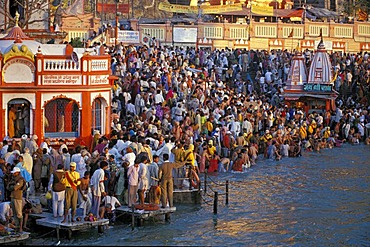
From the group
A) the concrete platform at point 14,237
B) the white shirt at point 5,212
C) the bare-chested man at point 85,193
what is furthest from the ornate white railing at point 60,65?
the concrete platform at point 14,237

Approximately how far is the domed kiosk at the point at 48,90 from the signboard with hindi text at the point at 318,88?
15.3 m

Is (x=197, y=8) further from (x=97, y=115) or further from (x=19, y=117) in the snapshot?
(x=19, y=117)

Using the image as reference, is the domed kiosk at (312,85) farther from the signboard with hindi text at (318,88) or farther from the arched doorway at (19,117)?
the arched doorway at (19,117)

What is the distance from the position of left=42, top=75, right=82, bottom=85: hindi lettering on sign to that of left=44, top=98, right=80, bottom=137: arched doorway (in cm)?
47

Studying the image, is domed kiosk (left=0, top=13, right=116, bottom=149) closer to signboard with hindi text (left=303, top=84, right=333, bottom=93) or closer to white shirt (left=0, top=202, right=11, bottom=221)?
white shirt (left=0, top=202, right=11, bottom=221)

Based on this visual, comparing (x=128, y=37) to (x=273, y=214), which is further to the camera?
(x=128, y=37)

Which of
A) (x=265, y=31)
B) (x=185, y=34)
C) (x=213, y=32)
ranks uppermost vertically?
(x=265, y=31)

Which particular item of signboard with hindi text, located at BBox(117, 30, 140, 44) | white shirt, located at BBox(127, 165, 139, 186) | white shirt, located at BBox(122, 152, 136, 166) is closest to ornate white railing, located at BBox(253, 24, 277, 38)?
signboard with hindi text, located at BBox(117, 30, 140, 44)

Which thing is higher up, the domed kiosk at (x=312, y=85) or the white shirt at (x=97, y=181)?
the domed kiosk at (x=312, y=85)

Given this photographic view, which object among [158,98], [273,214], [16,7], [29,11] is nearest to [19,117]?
[158,98]

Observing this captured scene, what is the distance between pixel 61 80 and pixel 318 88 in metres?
16.7

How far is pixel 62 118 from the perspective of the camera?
24.0 m

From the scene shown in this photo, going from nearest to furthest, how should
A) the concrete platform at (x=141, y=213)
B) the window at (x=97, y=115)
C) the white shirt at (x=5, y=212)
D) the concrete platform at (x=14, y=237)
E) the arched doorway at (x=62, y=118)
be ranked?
the concrete platform at (x=14, y=237), the white shirt at (x=5, y=212), the concrete platform at (x=141, y=213), the arched doorway at (x=62, y=118), the window at (x=97, y=115)

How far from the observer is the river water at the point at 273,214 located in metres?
18.8
